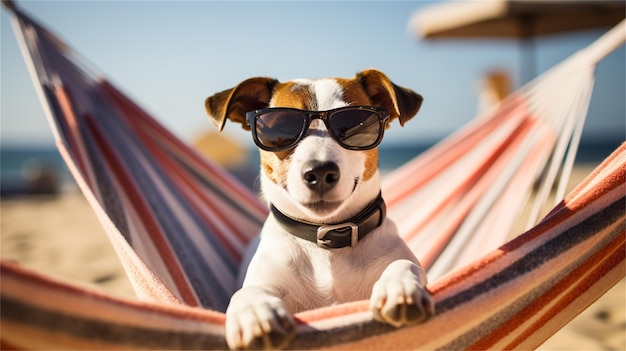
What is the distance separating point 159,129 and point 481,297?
2000 millimetres

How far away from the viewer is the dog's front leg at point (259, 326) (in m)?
0.90

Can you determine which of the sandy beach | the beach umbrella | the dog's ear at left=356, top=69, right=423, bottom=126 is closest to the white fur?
the dog's ear at left=356, top=69, right=423, bottom=126

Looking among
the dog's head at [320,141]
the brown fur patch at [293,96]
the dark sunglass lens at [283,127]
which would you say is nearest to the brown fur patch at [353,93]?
the dog's head at [320,141]

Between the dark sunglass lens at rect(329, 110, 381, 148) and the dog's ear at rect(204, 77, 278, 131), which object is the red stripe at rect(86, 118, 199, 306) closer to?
the dog's ear at rect(204, 77, 278, 131)

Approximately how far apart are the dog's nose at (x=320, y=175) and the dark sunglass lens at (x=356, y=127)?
0.14m

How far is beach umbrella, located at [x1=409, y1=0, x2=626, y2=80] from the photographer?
5.77m

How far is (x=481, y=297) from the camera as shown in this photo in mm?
1005

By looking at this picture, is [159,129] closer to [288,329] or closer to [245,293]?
[245,293]

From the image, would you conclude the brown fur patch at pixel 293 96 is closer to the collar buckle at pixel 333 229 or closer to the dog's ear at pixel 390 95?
the dog's ear at pixel 390 95

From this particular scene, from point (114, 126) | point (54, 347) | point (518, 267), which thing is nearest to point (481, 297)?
point (518, 267)

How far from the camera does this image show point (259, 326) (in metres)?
0.92

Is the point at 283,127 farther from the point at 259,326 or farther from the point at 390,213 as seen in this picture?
the point at 390,213

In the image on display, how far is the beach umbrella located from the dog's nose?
523cm

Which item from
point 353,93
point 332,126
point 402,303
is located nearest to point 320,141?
point 332,126
